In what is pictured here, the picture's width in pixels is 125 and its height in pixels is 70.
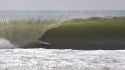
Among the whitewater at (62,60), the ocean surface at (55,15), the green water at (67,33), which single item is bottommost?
the ocean surface at (55,15)

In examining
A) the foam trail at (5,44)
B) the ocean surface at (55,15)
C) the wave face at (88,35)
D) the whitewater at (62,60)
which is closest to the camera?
the whitewater at (62,60)

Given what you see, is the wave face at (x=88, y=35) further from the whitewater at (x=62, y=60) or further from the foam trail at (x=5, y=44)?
the whitewater at (x=62, y=60)

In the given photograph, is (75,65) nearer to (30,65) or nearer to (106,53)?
(30,65)

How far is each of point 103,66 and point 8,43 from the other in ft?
24.6

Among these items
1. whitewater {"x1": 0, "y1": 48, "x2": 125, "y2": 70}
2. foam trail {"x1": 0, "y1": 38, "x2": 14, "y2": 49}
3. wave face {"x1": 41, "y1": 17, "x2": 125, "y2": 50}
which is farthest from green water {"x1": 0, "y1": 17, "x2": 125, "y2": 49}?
whitewater {"x1": 0, "y1": 48, "x2": 125, "y2": 70}

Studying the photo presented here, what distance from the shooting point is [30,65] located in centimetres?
459

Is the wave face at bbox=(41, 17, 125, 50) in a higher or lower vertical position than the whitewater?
lower

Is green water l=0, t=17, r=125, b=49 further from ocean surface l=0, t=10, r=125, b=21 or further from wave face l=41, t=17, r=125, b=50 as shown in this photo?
ocean surface l=0, t=10, r=125, b=21

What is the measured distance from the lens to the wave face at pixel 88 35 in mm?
11617

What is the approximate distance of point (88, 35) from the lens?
1275cm

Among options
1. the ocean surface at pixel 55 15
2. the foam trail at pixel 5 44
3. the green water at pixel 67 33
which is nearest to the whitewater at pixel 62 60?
the foam trail at pixel 5 44

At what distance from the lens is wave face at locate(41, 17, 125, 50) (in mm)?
11617

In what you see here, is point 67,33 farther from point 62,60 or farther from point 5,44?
point 62,60

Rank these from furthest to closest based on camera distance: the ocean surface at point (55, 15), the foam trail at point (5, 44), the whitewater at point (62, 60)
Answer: the ocean surface at point (55, 15)
the foam trail at point (5, 44)
the whitewater at point (62, 60)
